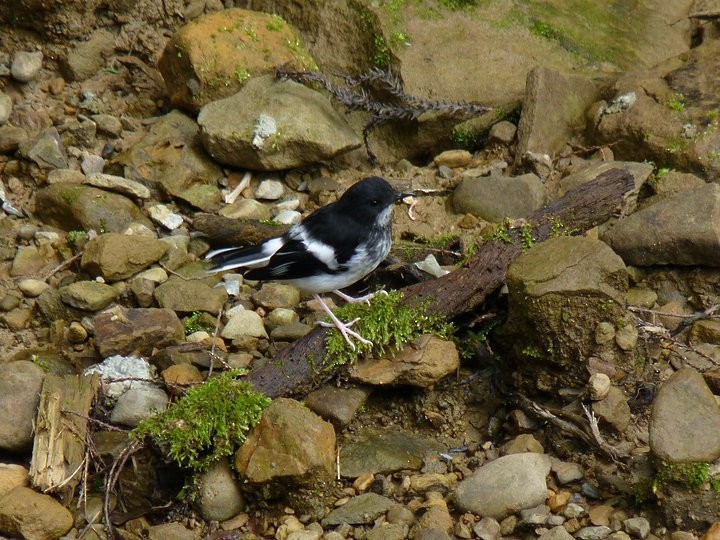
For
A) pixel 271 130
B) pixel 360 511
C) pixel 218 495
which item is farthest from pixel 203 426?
pixel 271 130

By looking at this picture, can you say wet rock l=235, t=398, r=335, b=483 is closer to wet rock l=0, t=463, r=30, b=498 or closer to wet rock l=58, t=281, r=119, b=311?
wet rock l=0, t=463, r=30, b=498

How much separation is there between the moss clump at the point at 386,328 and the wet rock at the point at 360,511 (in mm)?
839

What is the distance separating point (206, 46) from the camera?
7484 millimetres

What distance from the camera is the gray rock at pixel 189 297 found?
5891 millimetres

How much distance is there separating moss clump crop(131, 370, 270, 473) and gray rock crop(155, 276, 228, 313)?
146 centimetres

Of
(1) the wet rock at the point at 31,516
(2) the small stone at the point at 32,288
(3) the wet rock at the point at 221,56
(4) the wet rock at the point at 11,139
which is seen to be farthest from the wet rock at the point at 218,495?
(4) the wet rock at the point at 11,139

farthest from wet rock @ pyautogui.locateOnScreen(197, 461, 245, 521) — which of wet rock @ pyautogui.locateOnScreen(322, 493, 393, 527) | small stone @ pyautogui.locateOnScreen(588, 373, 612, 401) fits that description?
small stone @ pyautogui.locateOnScreen(588, 373, 612, 401)

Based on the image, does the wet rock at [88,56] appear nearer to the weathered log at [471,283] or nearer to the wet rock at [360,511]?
the weathered log at [471,283]

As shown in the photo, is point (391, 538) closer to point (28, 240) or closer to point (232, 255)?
point (232, 255)

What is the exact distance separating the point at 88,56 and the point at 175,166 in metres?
1.83

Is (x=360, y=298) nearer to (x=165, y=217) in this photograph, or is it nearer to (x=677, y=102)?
(x=165, y=217)

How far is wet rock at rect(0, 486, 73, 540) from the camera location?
4.17 meters

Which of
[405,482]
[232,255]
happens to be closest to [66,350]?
[232,255]

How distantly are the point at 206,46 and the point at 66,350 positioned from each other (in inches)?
129
